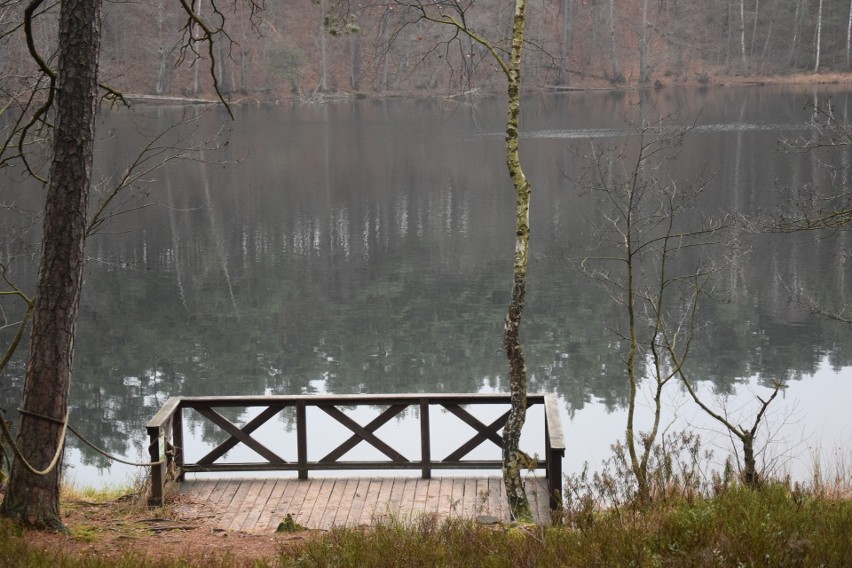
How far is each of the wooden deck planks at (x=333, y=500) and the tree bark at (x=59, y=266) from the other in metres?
2.09

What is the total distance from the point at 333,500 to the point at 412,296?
15351 mm

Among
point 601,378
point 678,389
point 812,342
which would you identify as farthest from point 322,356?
point 812,342

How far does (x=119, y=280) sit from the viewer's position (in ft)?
85.5

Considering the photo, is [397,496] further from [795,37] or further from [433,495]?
[795,37]

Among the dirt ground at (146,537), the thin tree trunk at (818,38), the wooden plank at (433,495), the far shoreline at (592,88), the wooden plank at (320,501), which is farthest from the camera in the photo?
the far shoreline at (592,88)

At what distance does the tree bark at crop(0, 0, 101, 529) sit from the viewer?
6793 mm

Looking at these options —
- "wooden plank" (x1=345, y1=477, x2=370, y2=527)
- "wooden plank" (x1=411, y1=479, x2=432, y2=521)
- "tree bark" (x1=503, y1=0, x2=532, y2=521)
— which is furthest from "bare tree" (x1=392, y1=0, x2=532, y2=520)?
"wooden plank" (x1=345, y1=477, x2=370, y2=527)

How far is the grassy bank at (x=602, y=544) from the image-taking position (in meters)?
4.83

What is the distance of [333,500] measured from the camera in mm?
9562

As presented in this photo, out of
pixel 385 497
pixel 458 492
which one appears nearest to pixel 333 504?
pixel 385 497

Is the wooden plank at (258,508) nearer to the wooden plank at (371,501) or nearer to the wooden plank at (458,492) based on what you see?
the wooden plank at (371,501)

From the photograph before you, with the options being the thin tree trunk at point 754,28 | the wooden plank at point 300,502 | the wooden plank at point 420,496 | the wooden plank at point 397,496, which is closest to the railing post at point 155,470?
the wooden plank at point 300,502

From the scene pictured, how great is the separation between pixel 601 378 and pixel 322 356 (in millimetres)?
5546

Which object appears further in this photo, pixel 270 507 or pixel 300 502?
pixel 300 502
